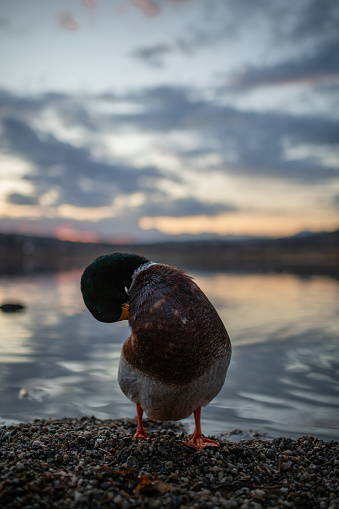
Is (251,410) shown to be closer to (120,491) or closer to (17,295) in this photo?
(120,491)

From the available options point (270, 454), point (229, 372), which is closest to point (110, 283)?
point (270, 454)

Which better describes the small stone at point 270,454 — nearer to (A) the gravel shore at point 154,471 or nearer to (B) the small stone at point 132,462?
(A) the gravel shore at point 154,471

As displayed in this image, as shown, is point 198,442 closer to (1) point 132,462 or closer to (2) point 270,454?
(2) point 270,454

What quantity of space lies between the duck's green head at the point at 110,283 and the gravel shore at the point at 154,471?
1.58 metres

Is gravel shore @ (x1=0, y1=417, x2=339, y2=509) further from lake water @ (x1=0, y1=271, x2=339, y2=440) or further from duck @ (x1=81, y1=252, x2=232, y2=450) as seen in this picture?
lake water @ (x1=0, y1=271, x2=339, y2=440)

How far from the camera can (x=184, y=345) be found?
4.80 metres

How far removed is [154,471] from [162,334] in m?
1.46

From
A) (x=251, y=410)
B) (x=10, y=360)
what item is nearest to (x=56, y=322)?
(x=10, y=360)

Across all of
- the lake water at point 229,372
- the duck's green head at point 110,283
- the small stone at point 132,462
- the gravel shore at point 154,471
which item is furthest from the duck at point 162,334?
the lake water at point 229,372

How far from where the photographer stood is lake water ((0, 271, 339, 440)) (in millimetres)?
7137

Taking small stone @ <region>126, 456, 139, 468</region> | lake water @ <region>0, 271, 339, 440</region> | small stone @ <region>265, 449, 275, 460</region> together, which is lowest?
lake water @ <region>0, 271, 339, 440</region>

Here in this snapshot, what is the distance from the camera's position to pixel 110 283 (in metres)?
5.77

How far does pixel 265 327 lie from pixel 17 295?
1529 centimetres

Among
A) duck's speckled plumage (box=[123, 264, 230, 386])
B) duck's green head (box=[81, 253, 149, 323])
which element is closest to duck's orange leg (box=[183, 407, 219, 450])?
duck's speckled plumage (box=[123, 264, 230, 386])
